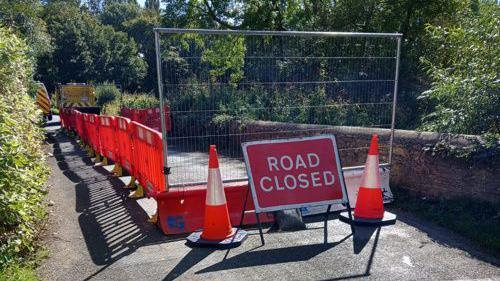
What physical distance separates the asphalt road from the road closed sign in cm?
42

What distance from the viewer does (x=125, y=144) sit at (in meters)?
7.65

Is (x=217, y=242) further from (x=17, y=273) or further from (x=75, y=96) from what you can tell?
(x=75, y=96)

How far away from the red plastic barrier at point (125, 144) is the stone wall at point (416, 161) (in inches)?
91.5

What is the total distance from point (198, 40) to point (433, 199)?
4.04 metres

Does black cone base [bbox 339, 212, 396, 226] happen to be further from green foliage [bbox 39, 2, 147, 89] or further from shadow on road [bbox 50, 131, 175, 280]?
green foliage [bbox 39, 2, 147, 89]

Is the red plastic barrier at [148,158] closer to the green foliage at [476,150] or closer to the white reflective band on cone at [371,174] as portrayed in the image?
the white reflective band on cone at [371,174]

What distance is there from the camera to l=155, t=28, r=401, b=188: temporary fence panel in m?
5.15

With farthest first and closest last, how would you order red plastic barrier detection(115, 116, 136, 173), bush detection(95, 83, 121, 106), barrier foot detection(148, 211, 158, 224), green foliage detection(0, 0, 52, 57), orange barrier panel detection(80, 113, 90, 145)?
bush detection(95, 83, 121, 106)
green foliage detection(0, 0, 52, 57)
orange barrier panel detection(80, 113, 90, 145)
red plastic barrier detection(115, 116, 136, 173)
barrier foot detection(148, 211, 158, 224)

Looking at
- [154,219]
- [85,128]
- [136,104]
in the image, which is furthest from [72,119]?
[154,219]

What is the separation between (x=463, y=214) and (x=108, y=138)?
7.00 metres

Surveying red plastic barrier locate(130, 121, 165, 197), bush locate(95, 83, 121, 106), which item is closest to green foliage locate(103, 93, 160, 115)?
red plastic barrier locate(130, 121, 165, 197)

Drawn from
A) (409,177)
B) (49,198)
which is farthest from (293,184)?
(49,198)

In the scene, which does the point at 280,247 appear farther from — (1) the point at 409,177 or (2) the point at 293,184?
(1) the point at 409,177

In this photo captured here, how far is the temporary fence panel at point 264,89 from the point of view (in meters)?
5.15
